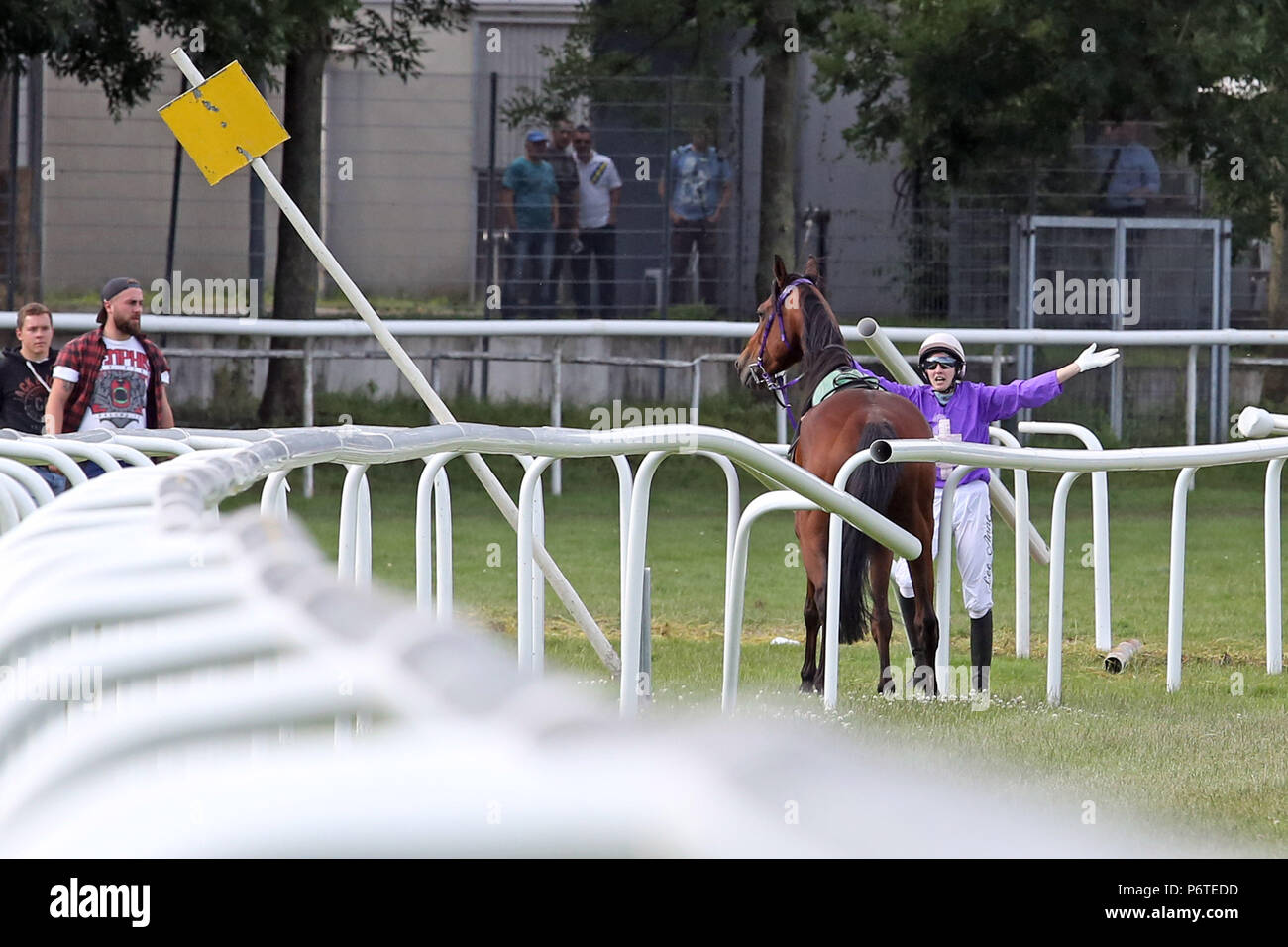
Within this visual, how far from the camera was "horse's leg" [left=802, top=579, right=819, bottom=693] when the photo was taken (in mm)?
6758

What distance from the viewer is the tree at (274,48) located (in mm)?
13516

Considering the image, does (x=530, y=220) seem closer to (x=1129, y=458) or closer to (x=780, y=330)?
(x=780, y=330)

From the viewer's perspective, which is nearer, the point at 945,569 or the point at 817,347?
the point at 945,569

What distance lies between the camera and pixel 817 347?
7.47 meters

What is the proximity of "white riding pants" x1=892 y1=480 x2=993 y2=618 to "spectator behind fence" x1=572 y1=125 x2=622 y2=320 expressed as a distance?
9.12m

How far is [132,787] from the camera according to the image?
5.09 feet

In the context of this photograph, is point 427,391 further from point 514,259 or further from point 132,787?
point 514,259

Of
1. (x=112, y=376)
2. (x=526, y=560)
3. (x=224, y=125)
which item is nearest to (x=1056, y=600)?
(x=526, y=560)

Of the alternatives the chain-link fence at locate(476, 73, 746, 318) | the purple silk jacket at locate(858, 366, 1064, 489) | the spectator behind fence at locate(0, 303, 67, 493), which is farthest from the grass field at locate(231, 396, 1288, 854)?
the spectator behind fence at locate(0, 303, 67, 493)

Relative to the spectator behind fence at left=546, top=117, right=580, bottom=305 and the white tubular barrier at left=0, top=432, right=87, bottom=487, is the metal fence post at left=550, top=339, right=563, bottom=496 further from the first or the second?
the white tubular barrier at left=0, top=432, right=87, bottom=487

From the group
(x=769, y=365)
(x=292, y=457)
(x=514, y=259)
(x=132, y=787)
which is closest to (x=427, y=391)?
(x=769, y=365)

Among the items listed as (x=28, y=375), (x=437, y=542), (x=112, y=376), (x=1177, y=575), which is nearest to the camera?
(x=437, y=542)

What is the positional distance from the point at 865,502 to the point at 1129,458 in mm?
917

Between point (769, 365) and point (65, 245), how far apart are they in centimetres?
953
